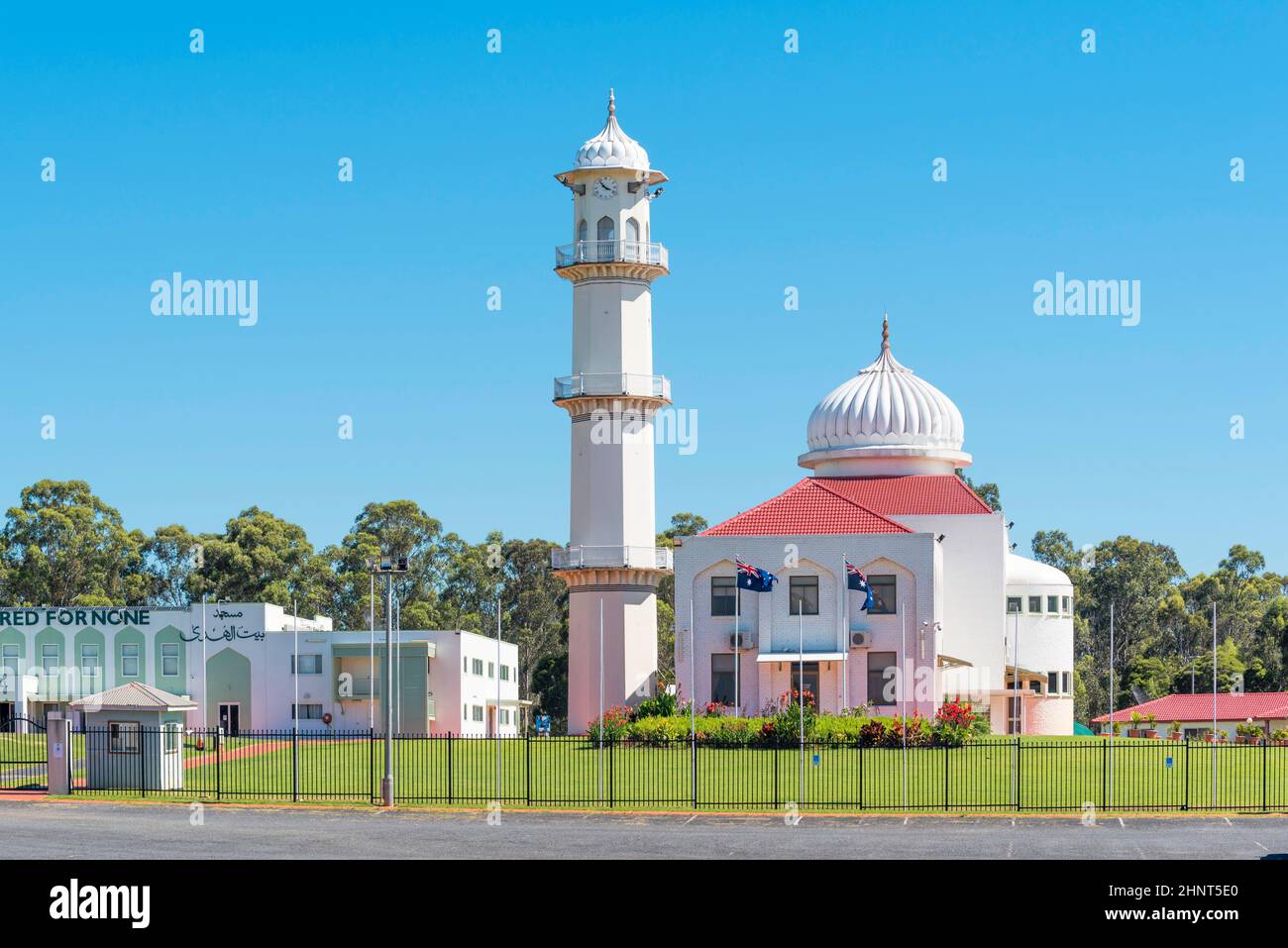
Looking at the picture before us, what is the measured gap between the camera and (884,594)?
69.2 metres

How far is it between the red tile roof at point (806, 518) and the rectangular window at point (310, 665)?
2099 centimetres

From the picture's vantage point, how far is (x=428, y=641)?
85.1m

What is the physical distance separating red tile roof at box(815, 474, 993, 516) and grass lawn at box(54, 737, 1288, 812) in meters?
14.4

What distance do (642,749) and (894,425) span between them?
2347 cm

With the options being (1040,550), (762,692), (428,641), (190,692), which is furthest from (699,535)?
(1040,550)

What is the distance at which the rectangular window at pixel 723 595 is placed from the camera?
232 ft

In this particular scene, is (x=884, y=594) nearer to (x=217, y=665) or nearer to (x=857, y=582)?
(x=857, y=582)

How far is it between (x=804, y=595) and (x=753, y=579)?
2.81 m

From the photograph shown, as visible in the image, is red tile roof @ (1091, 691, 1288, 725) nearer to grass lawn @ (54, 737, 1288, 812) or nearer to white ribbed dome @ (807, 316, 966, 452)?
white ribbed dome @ (807, 316, 966, 452)

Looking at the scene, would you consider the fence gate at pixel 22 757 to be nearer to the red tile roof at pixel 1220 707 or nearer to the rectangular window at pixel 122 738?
the rectangular window at pixel 122 738

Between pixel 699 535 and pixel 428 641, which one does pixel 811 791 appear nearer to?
pixel 699 535

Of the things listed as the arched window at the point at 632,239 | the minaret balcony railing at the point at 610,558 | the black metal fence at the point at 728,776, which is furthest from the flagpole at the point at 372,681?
the arched window at the point at 632,239

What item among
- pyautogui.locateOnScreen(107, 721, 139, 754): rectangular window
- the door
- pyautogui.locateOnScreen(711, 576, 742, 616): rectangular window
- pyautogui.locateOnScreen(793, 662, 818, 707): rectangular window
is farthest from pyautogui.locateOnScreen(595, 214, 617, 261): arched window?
pyautogui.locateOnScreen(107, 721, 139, 754): rectangular window

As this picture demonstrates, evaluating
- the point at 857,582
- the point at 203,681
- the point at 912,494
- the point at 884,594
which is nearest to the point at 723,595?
the point at 884,594
